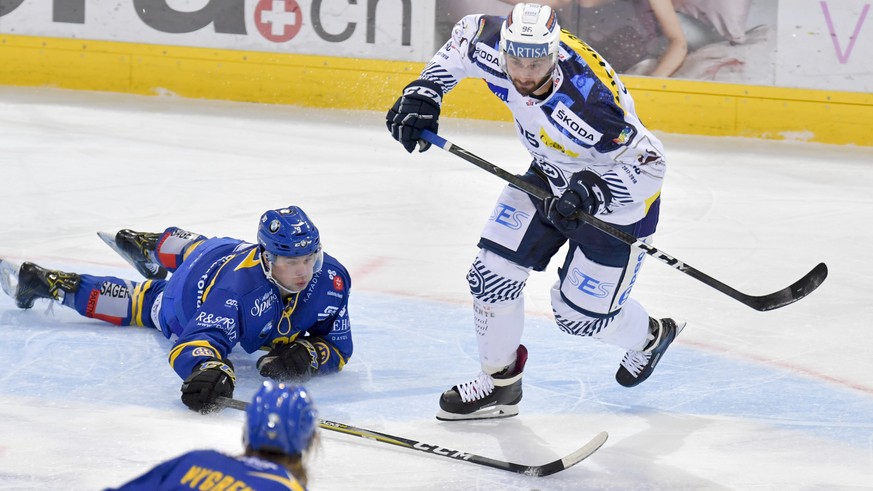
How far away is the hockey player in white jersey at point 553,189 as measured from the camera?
11.2 feet

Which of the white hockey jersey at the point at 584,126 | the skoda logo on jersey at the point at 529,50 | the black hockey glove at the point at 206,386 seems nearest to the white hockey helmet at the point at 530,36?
the skoda logo on jersey at the point at 529,50

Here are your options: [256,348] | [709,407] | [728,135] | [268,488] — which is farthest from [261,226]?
[728,135]

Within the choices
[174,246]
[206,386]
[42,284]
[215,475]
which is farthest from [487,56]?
[215,475]

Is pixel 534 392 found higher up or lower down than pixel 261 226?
lower down

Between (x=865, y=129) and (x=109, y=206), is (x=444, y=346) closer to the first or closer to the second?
(x=109, y=206)

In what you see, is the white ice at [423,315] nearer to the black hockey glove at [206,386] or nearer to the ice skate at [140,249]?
the black hockey glove at [206,386]

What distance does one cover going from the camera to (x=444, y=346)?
429 centimetres

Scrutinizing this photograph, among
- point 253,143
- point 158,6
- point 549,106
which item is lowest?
point 253,143

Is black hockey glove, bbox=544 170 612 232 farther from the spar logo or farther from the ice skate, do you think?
the spar logo

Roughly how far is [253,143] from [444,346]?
3.24 m

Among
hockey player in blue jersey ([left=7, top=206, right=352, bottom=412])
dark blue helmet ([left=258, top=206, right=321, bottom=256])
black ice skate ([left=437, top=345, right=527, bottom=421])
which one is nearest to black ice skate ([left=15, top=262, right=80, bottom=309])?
hockey player in blue jersey ([left=7, top=206, right=352, bottom=412])

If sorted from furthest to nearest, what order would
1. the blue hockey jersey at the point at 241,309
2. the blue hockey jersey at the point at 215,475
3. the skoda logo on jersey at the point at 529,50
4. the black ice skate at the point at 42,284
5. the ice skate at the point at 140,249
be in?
the ice skate at the point at 140,249, the black ice skate at the point at 42,284, the blue hockey jersey at the point at 241,309, the skoda logo on jersey at the point at 529,50, the blue hockey jersey at the point at 215,475

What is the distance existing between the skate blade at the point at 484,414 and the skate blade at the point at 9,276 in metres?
1.64

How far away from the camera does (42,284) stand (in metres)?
4.33
